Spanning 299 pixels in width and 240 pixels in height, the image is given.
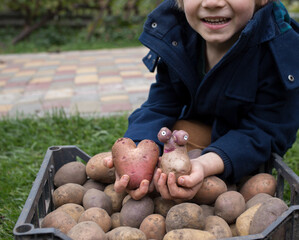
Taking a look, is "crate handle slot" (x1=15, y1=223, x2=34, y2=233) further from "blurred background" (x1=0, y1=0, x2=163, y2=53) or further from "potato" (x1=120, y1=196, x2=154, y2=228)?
"blurred background" (x1=0, y1=0, x2=163, y2=53)

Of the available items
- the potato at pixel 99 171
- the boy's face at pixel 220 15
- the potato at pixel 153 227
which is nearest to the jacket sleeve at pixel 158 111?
the potato at pixel 99 171

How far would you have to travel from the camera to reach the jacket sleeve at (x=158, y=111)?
1.95 m

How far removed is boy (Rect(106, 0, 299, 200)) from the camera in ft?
5.38

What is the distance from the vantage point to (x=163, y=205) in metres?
1.58

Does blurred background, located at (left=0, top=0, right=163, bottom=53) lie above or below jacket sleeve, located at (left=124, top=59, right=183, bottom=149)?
below

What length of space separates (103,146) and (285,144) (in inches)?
50.3

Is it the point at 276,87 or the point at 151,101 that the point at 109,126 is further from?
the point at 276,87

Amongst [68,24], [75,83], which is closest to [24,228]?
[75,83]

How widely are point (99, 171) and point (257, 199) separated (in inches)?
27.2

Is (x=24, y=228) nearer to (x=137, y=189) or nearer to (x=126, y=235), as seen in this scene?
(x=126, y=235)

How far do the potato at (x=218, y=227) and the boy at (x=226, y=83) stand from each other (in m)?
0.12

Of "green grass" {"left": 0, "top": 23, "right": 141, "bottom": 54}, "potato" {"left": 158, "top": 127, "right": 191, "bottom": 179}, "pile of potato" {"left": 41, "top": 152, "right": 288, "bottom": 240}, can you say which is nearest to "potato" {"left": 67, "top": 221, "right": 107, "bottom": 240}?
"pile of potato" {"left": 41, "top": 152, "right": 288, "bottom": 240}

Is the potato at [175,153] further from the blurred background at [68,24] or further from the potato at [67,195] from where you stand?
the blurred background at [68,24]

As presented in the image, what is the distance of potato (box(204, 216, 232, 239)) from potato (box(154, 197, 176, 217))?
0.59 ft
